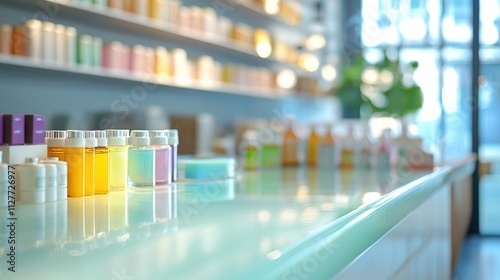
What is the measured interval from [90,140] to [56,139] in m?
0.08

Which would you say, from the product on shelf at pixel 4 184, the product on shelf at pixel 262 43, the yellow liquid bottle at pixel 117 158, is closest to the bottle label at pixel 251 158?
the yellow liquid bottle at pixel 117 158

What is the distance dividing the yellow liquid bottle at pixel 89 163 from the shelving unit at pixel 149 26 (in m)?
2.34

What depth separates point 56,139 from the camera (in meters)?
1.34

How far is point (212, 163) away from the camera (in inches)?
78.1

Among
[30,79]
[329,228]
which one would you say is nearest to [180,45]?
[30,79]

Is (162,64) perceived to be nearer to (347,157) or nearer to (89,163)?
(347,157)

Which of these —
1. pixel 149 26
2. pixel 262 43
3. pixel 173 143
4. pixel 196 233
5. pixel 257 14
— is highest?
pixel 257 14

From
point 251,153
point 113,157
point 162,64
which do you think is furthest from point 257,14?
point 113,157

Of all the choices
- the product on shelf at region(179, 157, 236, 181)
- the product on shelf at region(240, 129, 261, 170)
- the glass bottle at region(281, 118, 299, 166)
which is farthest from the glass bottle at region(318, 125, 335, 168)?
the product on shelf at region(179, 157, 236, 181)

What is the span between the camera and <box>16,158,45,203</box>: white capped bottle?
1.17 metres

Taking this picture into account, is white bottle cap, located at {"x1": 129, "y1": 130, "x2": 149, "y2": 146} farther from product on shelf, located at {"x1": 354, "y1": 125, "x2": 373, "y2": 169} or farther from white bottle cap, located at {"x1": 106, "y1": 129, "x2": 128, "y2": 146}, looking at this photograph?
product on shelf, located at {"x1": 354, "y1": 125, "x2": 373, "y2": 169}

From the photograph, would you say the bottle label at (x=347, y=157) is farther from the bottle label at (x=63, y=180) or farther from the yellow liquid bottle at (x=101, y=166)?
the bottle label at (x=63, y=180)

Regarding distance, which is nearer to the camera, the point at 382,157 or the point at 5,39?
the point at 382,157

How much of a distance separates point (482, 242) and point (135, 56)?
4.29m
